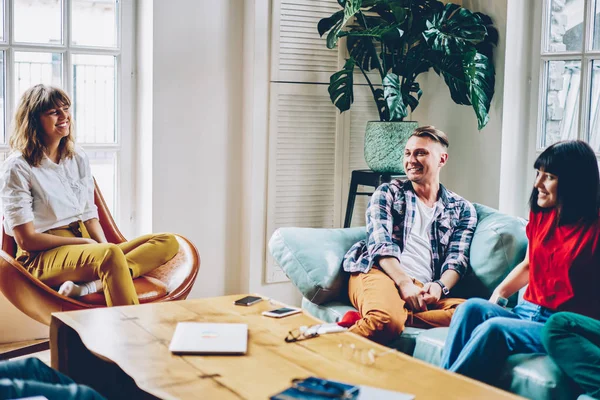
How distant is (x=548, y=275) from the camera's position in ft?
8.31

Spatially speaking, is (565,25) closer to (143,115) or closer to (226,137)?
(226,137)

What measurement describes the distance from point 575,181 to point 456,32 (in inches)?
58.9

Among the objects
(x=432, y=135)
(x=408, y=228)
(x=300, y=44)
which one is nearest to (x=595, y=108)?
(x=432, y=135)

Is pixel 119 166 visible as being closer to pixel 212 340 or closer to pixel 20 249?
pixel 20 249

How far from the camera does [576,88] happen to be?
371cm

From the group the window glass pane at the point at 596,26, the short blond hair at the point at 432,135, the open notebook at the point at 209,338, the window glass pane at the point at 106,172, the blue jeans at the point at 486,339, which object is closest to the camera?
→ the open notebook at the point at 209,338

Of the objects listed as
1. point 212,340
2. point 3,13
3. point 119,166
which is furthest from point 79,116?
point 212,340

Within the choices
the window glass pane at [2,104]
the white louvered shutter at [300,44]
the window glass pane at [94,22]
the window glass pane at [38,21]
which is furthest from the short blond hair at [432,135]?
the window glass pane at [2,104]

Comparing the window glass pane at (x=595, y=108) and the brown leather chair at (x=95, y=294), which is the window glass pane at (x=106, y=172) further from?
the window glass pane at (x=595, y=108)

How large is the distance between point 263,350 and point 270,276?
211 centimetres

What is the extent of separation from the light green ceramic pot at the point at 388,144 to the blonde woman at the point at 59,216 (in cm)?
121

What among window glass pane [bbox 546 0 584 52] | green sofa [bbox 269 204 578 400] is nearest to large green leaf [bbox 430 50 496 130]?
window glass pane [bbox 546 0 584 52]

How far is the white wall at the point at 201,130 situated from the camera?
3.96m

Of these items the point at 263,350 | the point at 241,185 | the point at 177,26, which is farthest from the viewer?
the point at 241,185
